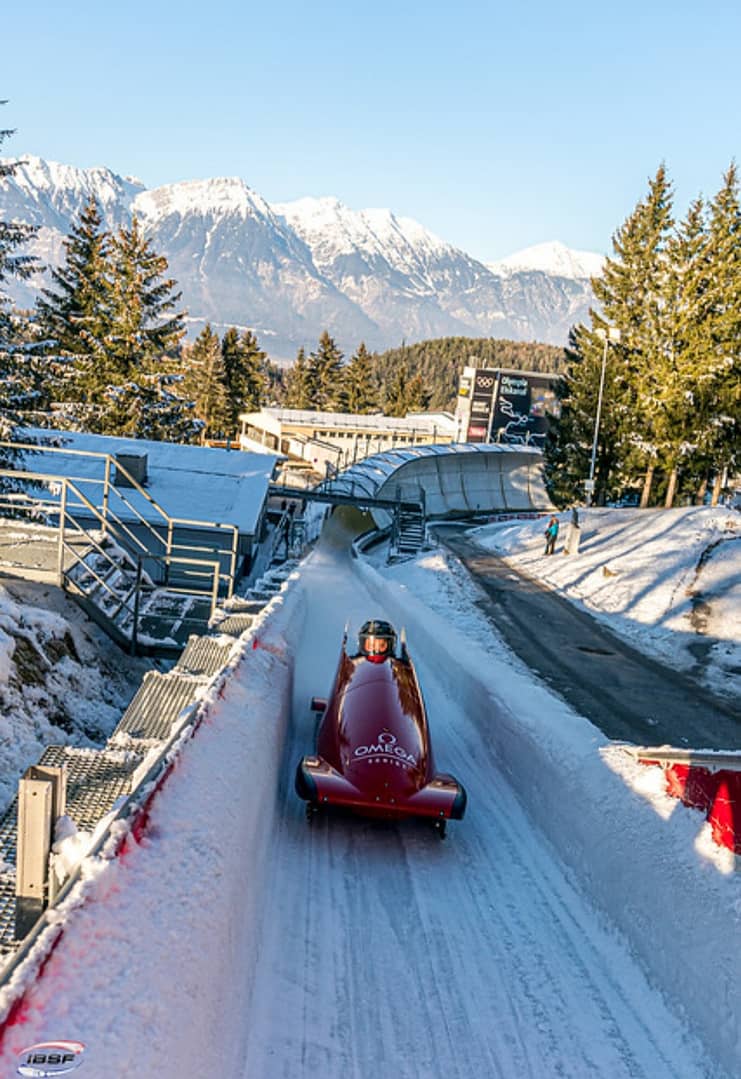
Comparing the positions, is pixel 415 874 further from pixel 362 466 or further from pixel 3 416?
pixel 362 466

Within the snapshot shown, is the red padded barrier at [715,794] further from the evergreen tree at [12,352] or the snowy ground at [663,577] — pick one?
the evergreen tree at [12,352]

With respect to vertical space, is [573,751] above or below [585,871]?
above

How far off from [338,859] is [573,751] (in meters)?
2.66

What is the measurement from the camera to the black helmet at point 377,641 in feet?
27.9

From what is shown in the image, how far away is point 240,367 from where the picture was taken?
73.2 m

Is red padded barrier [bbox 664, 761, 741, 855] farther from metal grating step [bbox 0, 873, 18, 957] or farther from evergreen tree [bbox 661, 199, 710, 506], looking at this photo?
evergreen tree [bbox 661, 199, 710, 506]

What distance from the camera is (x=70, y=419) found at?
35.8m

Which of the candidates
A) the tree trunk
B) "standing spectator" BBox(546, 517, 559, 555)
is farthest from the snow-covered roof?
the tree trunk

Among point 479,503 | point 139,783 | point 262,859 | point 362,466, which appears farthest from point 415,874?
point 479,503

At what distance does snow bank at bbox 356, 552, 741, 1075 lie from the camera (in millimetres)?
4820

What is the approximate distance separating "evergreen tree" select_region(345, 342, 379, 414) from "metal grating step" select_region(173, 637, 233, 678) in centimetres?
7682

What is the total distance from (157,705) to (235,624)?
314cm

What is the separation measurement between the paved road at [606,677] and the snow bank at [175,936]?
864 cm

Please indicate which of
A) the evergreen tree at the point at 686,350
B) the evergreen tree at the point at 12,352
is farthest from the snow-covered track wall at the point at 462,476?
the evergreen tree at the point at 12,352
